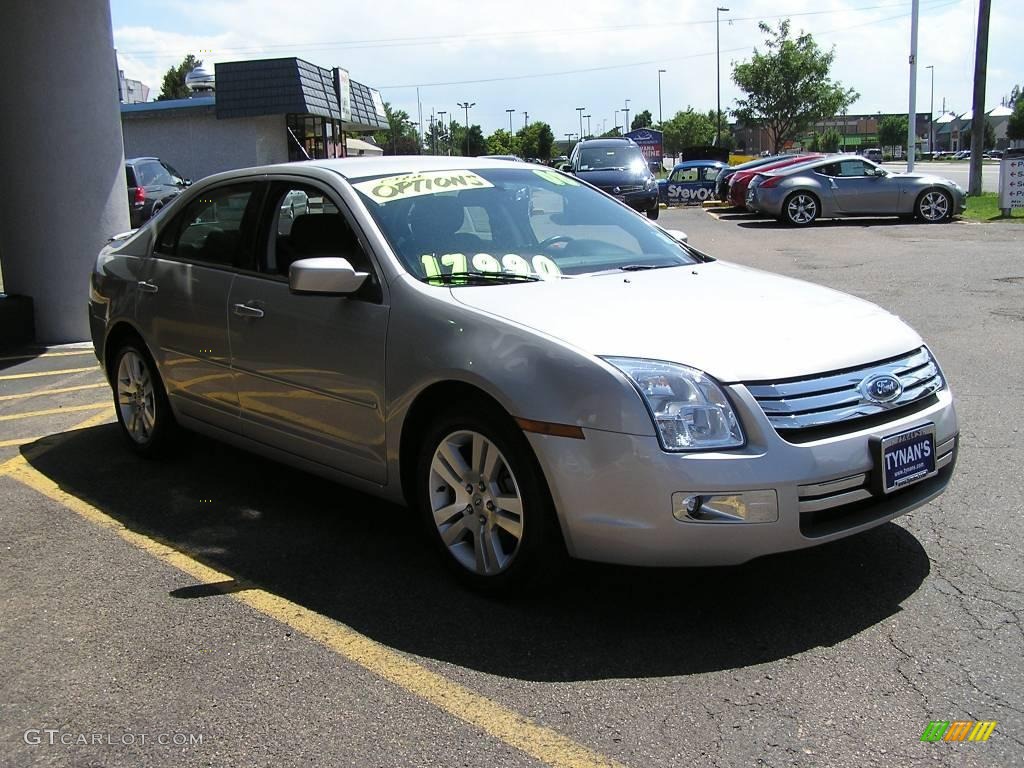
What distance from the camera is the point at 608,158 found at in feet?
74.3

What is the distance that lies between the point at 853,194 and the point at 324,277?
→ 775 inches

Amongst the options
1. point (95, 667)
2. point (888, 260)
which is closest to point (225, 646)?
point (95, 667)

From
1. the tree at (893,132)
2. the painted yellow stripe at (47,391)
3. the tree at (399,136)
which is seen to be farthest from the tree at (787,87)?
the tree at (893,132)

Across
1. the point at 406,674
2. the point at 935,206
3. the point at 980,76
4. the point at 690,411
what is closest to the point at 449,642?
the point at 406,674

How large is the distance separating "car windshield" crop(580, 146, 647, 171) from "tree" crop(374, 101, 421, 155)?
196ft

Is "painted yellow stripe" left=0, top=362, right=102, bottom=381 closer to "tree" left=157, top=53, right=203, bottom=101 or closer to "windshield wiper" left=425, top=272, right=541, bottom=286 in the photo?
"windshield wiper" left=425, top=272, right=541, bottom=286

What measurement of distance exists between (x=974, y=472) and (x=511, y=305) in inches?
108

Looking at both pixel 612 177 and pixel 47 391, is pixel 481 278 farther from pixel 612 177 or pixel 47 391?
pixel 612 177

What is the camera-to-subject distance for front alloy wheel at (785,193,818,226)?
72.1 feet

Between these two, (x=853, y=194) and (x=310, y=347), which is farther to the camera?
(x=853, y=194)

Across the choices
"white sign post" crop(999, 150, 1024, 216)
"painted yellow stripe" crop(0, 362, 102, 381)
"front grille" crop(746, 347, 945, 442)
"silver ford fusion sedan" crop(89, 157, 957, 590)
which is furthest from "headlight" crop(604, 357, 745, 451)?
"white sign post" crop(999, 150, 1024, 216)

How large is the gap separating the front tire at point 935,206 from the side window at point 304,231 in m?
19.3

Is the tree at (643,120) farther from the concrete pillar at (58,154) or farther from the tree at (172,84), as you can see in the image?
the concrete pillar at (58,154)

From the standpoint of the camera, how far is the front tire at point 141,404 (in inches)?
225
